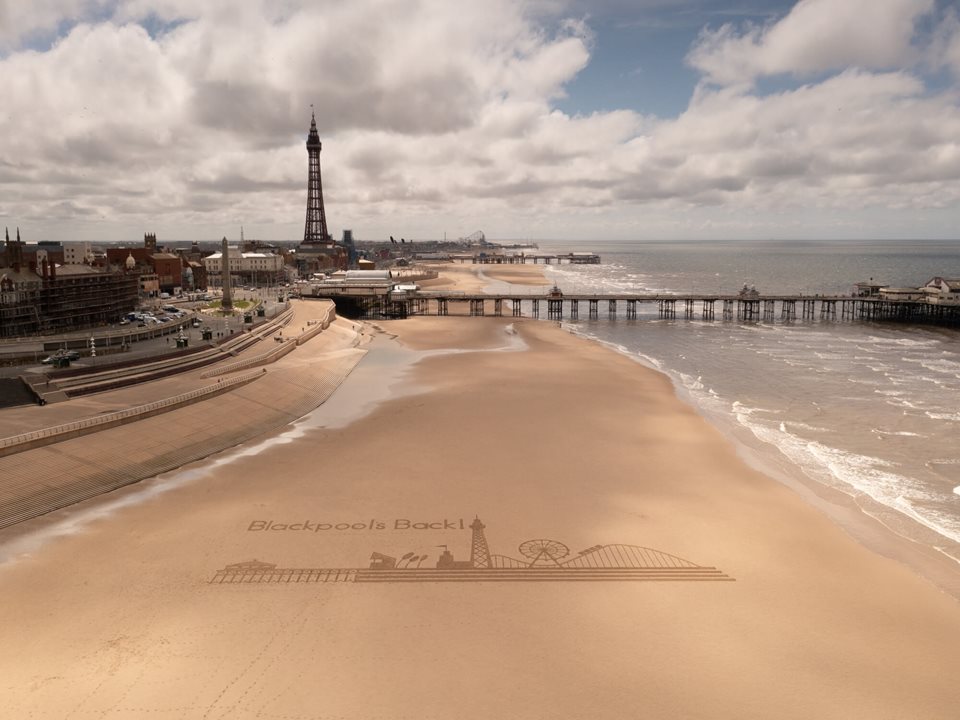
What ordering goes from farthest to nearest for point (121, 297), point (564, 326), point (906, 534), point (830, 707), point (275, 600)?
1. point (564, 326)
2. point (121, 297)
3. point (906, 534)
4. point (275, 600)
5. point (830, 707)

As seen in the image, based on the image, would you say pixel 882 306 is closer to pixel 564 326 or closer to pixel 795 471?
pixel 564 326

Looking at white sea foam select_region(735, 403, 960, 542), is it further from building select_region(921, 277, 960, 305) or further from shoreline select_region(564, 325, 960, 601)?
building select_region(921, 277, 960, 305)

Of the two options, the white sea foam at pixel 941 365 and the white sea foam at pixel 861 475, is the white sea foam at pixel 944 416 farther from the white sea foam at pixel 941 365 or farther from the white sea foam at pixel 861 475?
the white sea foam at pixel 941 365

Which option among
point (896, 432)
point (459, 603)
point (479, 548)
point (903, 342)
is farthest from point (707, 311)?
point (459, 603)

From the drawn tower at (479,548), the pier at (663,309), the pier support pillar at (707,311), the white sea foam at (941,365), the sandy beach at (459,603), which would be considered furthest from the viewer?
the pier support pillar at (707,311)

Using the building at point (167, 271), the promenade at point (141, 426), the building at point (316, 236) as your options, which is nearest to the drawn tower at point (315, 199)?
the building at point (316, 236)

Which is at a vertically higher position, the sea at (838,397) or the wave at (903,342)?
the wave at (903,342)

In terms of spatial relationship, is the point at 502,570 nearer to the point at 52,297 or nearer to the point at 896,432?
the point at 896,432

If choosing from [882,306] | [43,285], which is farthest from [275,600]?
[882,306]
